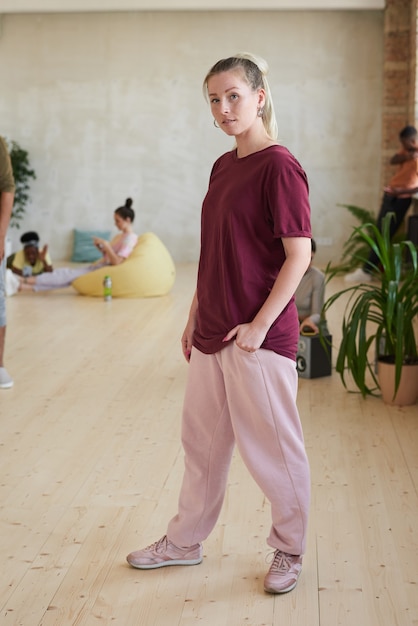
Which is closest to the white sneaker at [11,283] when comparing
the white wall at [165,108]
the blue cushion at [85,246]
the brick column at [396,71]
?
the blue cushion at [85,246]

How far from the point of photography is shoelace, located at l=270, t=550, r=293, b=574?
2.55 m

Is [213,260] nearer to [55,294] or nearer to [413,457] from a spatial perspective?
[413,457]

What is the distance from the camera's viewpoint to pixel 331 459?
12.3 ft

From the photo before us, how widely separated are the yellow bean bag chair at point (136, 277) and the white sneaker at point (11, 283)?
1.79 feet

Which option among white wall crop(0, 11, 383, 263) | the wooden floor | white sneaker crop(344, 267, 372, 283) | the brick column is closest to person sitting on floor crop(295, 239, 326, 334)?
the wooden floor

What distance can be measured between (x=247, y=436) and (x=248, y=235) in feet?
1.77

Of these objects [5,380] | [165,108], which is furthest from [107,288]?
[165,108]

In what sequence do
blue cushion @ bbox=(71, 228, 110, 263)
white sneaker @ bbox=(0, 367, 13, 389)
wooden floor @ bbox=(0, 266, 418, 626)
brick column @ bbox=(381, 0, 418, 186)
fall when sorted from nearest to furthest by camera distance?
wooden floor @ bbox=(0, 266, 418, 626), white sneaker @ bbox=(0, 367, 13, 389), brick column @ bbox=(381, 0, 418, 186), blue cushion @ bbox=(71, 228, 110, 263)

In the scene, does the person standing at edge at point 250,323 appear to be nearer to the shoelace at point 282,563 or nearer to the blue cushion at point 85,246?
the shoelace at point 282,563

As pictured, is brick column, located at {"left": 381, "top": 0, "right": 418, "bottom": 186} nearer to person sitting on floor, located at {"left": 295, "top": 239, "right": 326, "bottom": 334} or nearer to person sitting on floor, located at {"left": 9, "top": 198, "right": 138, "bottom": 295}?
person sitting on floor, located at {"left": 9, "top": 198, "right": 138, "bottom": 295}

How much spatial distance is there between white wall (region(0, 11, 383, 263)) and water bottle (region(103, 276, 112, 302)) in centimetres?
349

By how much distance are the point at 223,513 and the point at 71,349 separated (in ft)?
9.92

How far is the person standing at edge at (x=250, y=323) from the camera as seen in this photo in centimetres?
226

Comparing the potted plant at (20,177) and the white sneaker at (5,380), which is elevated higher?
the potted plant at (20,177)
